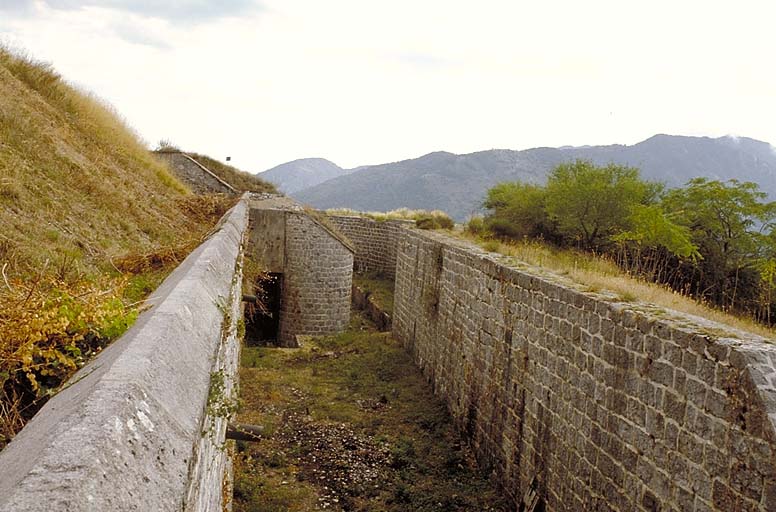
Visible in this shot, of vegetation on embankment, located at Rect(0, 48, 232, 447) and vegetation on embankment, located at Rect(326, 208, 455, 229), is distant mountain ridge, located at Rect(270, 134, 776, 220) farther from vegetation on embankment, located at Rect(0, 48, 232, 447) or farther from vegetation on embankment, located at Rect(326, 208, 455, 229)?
vegetation on embankment, located at Rect(0, 48, 232, 447)

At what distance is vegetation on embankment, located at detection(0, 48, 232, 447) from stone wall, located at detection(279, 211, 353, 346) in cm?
473

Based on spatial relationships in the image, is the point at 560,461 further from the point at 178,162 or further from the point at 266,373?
the point at 178,162

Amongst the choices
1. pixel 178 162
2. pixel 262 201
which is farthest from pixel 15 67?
pixel 178 162

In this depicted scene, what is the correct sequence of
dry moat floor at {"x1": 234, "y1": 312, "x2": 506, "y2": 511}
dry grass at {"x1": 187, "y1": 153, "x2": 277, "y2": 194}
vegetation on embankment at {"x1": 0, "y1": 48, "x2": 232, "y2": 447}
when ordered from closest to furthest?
vegetation on embankment at {"x1": 0, "y1": 48, "x2": 232, "y2": 447}, dry moat floor at {"x1": 234, "y1": 312, "x2": 506, "y2": 511}, dry grass at {"x1": 187, "y1": 153, "x2": 277, "y2": 194}

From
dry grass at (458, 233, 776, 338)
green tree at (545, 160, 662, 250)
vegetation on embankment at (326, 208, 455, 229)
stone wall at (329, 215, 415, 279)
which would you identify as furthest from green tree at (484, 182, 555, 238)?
dry grass at (458, 233, 776, 338)

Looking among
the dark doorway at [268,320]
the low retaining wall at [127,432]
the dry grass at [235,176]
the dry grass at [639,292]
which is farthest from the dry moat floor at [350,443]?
the dry grass at [235,176]

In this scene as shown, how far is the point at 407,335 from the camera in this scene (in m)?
15.0

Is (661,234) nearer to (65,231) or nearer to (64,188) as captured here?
(64,188)

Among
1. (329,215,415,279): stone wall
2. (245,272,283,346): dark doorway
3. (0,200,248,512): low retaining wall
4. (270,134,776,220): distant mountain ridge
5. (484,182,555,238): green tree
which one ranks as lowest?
(245,272,283,346): dark doorway

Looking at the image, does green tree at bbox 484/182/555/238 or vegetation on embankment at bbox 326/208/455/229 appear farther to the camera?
vegetation on embankment at bbox 326/208/455/229

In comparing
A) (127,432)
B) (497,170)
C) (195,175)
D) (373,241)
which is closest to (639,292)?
(127,432)

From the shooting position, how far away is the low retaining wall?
127cm

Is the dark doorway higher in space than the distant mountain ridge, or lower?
lower

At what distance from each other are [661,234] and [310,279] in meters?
9.59
